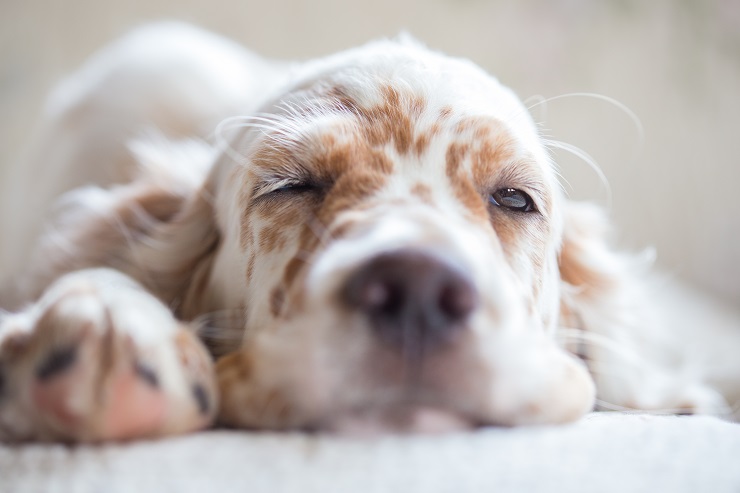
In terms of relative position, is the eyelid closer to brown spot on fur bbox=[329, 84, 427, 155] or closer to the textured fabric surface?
brown spot on fur bbox=[329, 84, 427, 155]

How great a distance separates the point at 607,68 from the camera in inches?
134

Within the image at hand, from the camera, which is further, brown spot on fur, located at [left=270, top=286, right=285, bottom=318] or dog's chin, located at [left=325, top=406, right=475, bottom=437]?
brown spot on fur, located at [left=270, top=286, right=285, bottom=318]

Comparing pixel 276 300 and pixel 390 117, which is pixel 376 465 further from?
pixel 390 117

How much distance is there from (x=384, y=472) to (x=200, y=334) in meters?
0.57

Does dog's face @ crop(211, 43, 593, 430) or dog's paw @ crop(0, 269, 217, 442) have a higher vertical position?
dog's face @ crop(211, 43, 593, 430)

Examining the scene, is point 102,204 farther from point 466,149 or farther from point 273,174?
point 466,149

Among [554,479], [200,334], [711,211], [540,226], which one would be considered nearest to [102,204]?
[200,334]

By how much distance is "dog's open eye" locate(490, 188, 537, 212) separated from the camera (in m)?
1.23

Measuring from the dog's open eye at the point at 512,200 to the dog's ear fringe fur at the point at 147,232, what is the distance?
1.92 ft

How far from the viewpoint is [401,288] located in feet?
2.66

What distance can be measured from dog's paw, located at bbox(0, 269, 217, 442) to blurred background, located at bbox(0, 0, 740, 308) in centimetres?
250

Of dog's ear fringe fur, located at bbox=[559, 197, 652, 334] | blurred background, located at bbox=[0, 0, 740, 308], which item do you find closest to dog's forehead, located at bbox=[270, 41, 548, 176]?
dog's ear fringe fur, located at bbox=[559, 197, 652, 334]

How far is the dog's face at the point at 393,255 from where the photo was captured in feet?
2.72

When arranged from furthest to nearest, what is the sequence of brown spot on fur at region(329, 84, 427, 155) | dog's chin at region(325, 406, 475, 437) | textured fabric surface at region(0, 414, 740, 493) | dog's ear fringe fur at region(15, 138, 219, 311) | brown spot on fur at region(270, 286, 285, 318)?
dog's ear fringe fur at region(15, 138, 219, 311) < brown spot on fur at region(329, 84, 427, 155) < brown spot on fur at region(270, 286, 285, 318) < dog's chin at region(325, 406, 475, 437) < textured fabric surface at region(0, 414, 740, 493)
